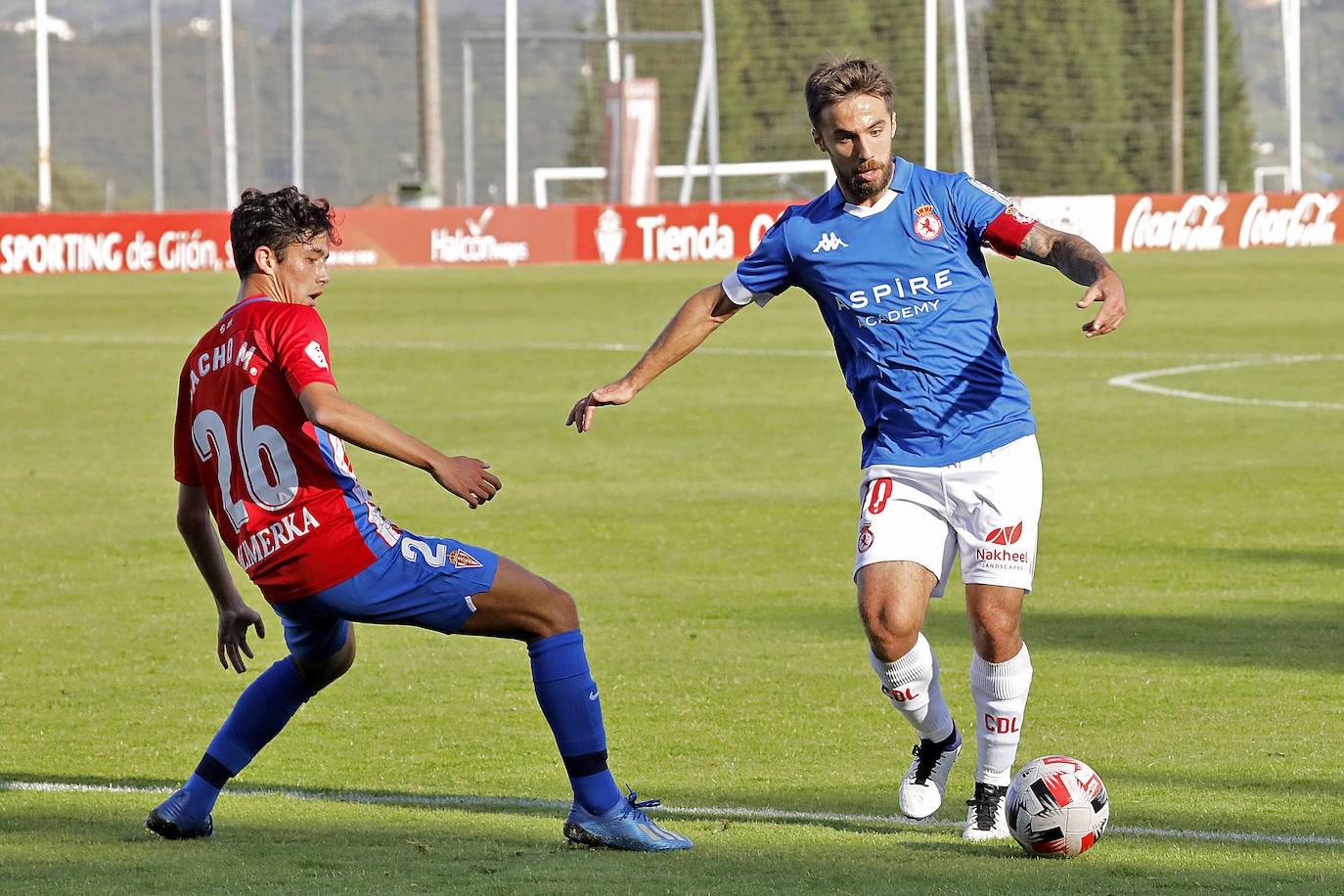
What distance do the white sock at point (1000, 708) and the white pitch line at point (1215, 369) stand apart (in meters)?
12.5

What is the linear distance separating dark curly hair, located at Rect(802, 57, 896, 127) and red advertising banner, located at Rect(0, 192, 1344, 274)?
31.3 metres

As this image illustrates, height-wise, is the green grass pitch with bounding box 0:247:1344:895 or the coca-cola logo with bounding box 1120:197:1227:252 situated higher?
the coca-cola logo with bounding box 1120:197:1227:252

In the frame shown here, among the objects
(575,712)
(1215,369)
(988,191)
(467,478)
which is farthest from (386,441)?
(1215,369)

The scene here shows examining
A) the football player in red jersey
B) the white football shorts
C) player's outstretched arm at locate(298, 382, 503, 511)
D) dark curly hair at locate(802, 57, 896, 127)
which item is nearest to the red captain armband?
dark curly hair at locate(802, 57, 896, 127)

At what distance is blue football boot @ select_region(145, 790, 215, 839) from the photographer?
5.57 metres

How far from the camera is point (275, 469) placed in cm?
521

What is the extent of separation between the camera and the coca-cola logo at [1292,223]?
44469mm

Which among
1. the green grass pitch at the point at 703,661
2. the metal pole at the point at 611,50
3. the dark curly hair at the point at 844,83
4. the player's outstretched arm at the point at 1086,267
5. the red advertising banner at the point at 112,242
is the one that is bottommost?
the green grass pitch at the point at 703,661

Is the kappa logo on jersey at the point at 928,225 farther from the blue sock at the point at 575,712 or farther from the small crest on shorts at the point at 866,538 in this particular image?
the blue sock at the point at 575,712

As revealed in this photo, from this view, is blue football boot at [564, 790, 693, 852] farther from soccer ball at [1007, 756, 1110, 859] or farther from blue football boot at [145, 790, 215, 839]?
blue football boot at [145, 790, 215, 839]

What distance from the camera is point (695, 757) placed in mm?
6957

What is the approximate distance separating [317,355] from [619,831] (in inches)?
60.3

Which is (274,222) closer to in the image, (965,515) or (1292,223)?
(965,515)

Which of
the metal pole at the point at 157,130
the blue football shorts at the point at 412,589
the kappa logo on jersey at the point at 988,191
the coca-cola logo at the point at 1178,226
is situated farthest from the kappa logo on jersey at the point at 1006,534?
the metal pole at the point at 157,130
